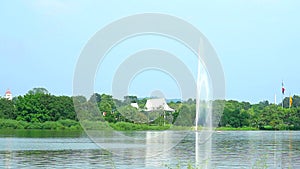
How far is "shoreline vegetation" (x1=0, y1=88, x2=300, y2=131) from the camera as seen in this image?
27.4 metres

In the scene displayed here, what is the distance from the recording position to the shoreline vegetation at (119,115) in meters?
27.4

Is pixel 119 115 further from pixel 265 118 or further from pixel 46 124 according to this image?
pixel 265 118

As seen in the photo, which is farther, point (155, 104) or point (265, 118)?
point (265, 118)

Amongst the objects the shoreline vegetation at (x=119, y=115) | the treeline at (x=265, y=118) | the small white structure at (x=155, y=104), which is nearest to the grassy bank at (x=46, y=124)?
the shoreline vegetation at (x=119, y=115)

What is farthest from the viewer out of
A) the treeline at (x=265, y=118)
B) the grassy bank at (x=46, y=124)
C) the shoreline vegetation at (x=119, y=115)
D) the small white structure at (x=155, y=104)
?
the treeline at (x=265, y=118)

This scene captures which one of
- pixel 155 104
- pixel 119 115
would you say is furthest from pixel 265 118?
pixel 155 104

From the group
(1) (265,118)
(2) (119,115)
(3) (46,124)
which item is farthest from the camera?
(1) (265,118)

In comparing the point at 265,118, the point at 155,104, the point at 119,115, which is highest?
the point at 265,118

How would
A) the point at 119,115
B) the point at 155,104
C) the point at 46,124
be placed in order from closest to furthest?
the point at 155,104, the point at 119,115, the point at 46,124

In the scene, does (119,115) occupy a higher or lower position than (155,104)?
lower

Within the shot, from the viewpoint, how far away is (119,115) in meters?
32.1

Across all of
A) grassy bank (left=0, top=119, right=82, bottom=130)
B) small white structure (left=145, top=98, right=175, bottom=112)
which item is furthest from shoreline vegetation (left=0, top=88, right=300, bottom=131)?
small white structure (left=145, top=98, right=175, bottom=112)

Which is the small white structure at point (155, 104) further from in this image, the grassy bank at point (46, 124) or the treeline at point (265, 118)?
the treeline at point (265, 118)

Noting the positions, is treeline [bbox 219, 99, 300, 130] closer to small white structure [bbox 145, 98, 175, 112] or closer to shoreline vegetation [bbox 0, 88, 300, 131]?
shoreline vegetation [bbox 0, 88, 300, 131]
